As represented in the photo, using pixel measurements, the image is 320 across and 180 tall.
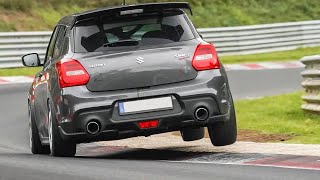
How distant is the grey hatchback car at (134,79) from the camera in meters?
9.60

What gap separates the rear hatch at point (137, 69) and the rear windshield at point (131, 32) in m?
0.19

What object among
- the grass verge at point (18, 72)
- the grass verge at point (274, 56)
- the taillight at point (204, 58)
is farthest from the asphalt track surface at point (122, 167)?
the grass verge at point (274, 56)

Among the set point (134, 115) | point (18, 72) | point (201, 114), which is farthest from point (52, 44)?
point (18, 72)

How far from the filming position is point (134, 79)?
9648 mm

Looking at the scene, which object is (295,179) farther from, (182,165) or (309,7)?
(309,7)

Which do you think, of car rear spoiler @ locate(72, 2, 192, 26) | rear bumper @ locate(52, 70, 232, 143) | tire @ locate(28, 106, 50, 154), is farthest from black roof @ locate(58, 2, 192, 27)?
tire @ locate(28, 106, 50, 154)

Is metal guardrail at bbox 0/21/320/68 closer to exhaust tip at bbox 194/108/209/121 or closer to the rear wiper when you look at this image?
the rear wiper

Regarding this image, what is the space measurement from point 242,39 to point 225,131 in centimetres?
2252

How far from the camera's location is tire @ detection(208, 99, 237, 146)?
10156 millimetres

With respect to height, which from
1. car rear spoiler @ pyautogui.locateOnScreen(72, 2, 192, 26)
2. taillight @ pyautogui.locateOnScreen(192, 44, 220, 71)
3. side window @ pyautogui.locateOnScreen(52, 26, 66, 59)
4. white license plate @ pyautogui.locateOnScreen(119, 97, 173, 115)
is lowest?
white license plate @ pyautogui.locateOnScreen(119, 97, 173, 115)

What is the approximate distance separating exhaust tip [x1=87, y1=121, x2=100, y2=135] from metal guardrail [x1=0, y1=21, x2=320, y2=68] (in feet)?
57.9

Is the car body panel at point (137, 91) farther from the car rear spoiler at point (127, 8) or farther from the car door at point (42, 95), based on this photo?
the car door at point (42, 95)

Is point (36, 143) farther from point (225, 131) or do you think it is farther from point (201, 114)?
point (201, 114)

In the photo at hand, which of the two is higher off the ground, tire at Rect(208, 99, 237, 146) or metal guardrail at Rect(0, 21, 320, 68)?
tire at Rect(208, 99, 237, 146)
